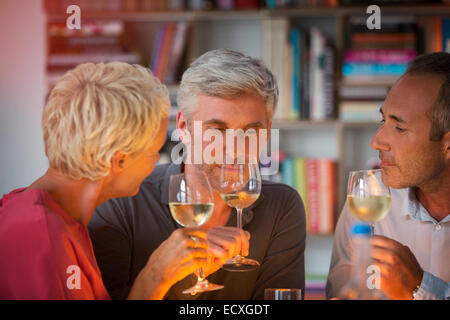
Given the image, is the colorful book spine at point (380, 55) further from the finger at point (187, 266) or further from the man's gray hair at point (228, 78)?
the finger at point (187, 266)

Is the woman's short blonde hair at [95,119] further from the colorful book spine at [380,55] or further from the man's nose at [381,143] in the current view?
the colorful book spine at [380,55]

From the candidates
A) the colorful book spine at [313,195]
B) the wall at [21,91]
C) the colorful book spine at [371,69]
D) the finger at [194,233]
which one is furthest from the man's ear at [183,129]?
the wall at [21,91]

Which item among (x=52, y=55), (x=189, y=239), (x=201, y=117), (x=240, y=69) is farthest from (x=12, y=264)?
(x=52, y=55)

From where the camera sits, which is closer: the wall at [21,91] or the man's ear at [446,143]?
the man's ear at [446,143]

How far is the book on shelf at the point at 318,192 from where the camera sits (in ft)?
8.97

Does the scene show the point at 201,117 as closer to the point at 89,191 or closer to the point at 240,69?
the point at 240,69

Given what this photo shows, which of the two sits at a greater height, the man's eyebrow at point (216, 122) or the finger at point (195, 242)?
the man's eyebrow at point (216, 122)

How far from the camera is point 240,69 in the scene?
1533 millimetres

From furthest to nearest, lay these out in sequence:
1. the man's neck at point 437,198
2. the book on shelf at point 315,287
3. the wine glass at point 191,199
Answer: the book on shelf at point 315,287
the man's neck at point 437,198
the wine glass at point 191,199

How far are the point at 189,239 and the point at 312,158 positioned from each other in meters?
1.99

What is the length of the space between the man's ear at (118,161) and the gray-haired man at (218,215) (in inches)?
15.1

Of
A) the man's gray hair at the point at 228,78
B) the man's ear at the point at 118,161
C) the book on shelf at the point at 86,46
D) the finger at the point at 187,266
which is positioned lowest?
the finger at the point at 187,266

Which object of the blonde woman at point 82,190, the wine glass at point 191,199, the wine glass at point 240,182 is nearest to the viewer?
the blonde woman at point 82,190

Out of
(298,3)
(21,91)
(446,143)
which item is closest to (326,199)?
(298,3)
